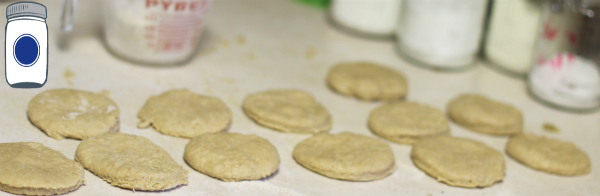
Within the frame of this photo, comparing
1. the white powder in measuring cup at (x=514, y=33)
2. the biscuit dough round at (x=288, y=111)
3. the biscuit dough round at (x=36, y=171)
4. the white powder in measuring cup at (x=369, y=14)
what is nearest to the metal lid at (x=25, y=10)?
the biscuit dough round at (x=36, y=171)

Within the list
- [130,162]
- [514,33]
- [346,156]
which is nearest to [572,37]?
[514,33]

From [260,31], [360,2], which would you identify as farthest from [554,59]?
[260,31]


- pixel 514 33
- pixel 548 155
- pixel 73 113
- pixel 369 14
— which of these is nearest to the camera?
pixel 73 113

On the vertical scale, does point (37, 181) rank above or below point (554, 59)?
below

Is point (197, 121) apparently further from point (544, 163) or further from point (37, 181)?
point (544, 163)

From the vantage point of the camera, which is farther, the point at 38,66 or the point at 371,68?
the point at 371,68

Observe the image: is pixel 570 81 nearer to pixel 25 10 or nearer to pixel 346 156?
pixel 346 156
